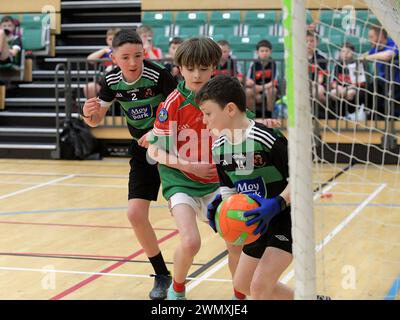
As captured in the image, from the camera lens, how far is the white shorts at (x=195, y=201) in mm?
4969

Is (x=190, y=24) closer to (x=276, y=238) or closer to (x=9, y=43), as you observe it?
(x=9, y=43)

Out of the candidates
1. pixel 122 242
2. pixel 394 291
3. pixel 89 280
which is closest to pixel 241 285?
pixel 394 291

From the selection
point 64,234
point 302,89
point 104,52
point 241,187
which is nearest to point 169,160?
point 241,187

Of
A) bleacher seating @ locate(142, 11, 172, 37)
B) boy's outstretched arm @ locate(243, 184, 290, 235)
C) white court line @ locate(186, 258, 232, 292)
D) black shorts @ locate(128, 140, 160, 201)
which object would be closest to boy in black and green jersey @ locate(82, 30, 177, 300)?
black shorts @ locate(128, 140, 160, 201)

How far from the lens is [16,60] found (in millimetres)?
14203

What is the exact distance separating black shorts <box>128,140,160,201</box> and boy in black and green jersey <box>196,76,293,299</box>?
1.31 m

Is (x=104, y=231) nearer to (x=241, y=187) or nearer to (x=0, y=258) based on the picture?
(x=0, y=258)

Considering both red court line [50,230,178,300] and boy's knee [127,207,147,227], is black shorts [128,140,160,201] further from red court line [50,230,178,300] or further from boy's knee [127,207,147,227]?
red court line [50,230,178,300]

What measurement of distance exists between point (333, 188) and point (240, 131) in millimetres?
5689

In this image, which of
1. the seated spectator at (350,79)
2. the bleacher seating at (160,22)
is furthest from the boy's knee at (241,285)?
the bleacher seating at (160,22)

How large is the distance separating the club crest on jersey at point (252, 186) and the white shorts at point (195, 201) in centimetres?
84

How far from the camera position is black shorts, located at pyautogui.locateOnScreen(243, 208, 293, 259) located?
414 centimetres

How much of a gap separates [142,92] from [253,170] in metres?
1.56

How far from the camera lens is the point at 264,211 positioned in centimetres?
386
